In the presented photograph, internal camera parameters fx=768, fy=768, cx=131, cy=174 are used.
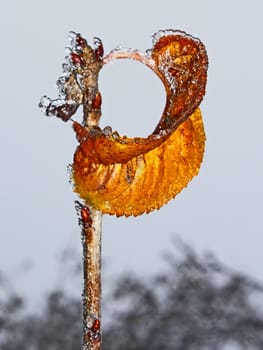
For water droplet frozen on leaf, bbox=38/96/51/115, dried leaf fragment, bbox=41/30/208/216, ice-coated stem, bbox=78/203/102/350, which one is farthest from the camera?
ice-coated stem, bbox=78/203/102/350

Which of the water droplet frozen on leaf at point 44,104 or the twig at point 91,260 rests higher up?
the water droplet frozen on leaf at point 44,104

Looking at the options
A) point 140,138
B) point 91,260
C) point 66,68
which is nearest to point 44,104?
point 66,68

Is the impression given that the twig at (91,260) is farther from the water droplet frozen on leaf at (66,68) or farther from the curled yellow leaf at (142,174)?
the water droplet frozen on leaf at (66,68)

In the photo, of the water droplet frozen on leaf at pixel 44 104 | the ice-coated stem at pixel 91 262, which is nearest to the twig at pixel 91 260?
the ice-coated stem at pixel 91 262

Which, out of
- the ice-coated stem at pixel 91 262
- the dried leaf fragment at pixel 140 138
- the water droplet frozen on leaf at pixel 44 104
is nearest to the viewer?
the water droplet frozen on leaf at pixel 44 104

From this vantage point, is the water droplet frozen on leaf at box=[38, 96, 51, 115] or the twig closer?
the water droplet frozen on leaf at box=[38, 96, 51, 115]

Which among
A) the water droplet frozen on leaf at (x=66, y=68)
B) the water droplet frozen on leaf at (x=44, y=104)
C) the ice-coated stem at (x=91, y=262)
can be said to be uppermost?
the water droplet frozen on leaf at (x=66, y=68)

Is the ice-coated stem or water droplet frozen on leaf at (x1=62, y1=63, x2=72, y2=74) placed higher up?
water droplet frozen on leaf at (x1=62, y1=63, x2=72, y2=74)

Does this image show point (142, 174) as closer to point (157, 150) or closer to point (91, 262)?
point (157, 150)

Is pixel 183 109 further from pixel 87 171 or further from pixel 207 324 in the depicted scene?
pixel 207 324

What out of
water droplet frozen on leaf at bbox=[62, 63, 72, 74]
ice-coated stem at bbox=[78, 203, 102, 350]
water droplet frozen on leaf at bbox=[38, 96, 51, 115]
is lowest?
ice-coated stem at bbox=[78, 203, 102, 350]

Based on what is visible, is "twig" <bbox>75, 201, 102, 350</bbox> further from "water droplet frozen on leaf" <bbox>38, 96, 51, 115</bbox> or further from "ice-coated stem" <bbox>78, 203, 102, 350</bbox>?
"water droplet frozen on leaf" <bbox>38, 96, 51, 115</bbox>

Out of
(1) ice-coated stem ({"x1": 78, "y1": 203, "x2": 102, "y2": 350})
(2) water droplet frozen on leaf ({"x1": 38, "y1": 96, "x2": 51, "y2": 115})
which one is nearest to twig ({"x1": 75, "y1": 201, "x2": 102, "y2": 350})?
(1) ice-coated stem ({"x1": 78, "y1": 203, "x2": 102, "y2": 350})
